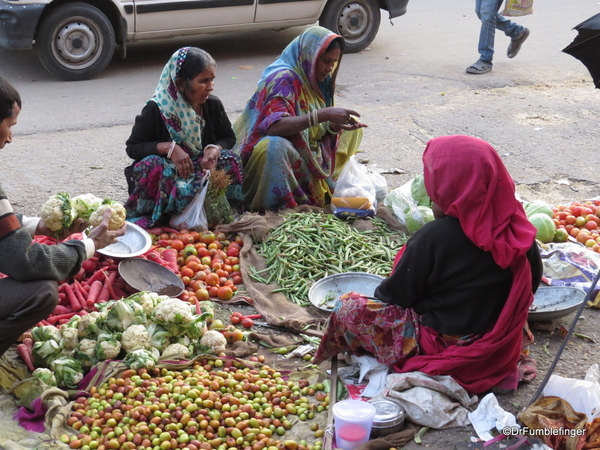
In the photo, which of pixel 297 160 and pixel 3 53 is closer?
pixel 297 160

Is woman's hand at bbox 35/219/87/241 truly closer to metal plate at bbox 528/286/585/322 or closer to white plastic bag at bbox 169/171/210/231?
white plastic bag at bbox 169/171/210/231

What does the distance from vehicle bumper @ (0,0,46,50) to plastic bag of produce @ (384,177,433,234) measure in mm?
4838

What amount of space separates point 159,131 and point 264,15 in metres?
4.81

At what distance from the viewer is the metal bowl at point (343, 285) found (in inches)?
156

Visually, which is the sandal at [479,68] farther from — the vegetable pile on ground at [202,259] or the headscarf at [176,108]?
the vegetable pile on ground at [202,259]

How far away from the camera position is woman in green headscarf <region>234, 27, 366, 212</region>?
4852mm

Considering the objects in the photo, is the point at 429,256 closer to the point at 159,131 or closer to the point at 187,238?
the point at 187,238

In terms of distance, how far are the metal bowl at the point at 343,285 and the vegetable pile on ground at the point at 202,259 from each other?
524 millimetres

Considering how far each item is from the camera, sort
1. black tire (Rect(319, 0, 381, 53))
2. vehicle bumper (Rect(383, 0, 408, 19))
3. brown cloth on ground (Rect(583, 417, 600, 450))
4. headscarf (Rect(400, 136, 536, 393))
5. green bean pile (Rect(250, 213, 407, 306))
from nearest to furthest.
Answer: brown cloth on ground (Rect(583, 417, 600, 450))
headscarf (Rect(400, 136, 536, 393))
green bean pile (Rect(250, 213, 407, 306))
black tire (Rect(319, 0, 381, 53))
vehicle bumper (Rect(383, 0, 408, 19))

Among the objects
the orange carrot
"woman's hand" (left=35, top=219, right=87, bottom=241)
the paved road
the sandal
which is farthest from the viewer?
the sandal

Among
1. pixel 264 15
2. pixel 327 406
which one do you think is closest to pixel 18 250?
pixel 327 406

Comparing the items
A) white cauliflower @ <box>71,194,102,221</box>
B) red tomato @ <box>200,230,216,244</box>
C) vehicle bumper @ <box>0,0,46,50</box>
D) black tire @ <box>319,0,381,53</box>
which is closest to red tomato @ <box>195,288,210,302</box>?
red tomato @ <box>200,230,216,244</box>

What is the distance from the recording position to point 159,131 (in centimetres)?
462

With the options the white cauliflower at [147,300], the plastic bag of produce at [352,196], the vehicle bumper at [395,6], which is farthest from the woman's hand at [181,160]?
the vehicle bumper at [395,6]
